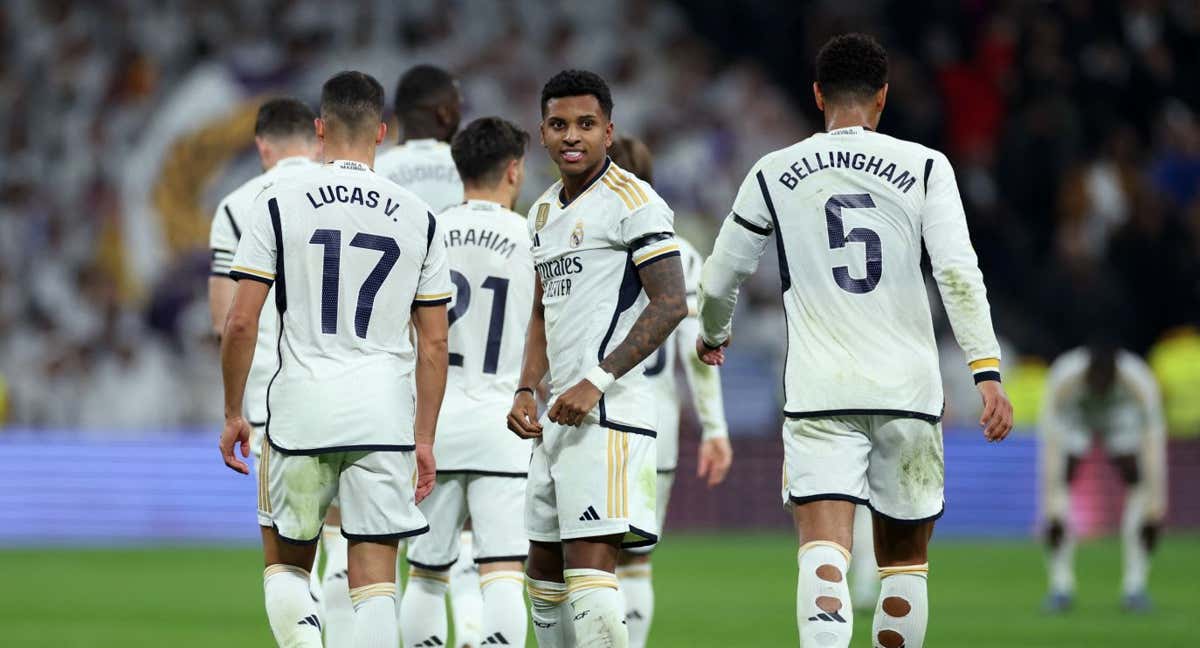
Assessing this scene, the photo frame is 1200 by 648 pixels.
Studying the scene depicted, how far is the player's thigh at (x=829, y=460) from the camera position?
6688 mm

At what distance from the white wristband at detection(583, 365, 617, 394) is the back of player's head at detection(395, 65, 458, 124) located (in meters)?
2.90

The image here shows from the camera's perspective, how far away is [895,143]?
6.87m

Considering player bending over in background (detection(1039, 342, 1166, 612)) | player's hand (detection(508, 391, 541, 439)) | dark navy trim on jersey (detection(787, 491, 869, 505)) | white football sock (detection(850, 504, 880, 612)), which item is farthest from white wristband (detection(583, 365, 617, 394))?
player bending over in background (detection(1039, 342, 1166, 612))

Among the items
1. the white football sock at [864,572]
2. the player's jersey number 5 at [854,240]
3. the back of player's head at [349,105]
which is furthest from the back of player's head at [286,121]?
the white football sock at [864,572]

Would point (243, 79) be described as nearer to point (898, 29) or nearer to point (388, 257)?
point (898, 29)

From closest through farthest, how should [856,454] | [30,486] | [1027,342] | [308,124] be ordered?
[856,454] → [308,124] → [30,486] → [1027,342]

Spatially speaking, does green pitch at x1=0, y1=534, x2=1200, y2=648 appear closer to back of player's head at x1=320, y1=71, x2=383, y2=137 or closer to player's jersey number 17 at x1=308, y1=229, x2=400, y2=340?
player's jersey number 17 at x1=308, y1=229, x2=400, y2=340

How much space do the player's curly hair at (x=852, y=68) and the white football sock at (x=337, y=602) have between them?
9.21 feet

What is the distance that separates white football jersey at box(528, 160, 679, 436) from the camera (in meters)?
6.82

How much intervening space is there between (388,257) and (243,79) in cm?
1508

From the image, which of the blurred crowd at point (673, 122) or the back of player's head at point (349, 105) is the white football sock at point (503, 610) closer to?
the back of player's head at point (349, 105)

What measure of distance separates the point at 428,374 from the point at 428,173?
2308mm

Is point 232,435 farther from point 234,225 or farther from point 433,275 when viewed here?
point 234,225

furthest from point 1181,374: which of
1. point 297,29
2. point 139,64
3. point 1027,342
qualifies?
point 139,64
